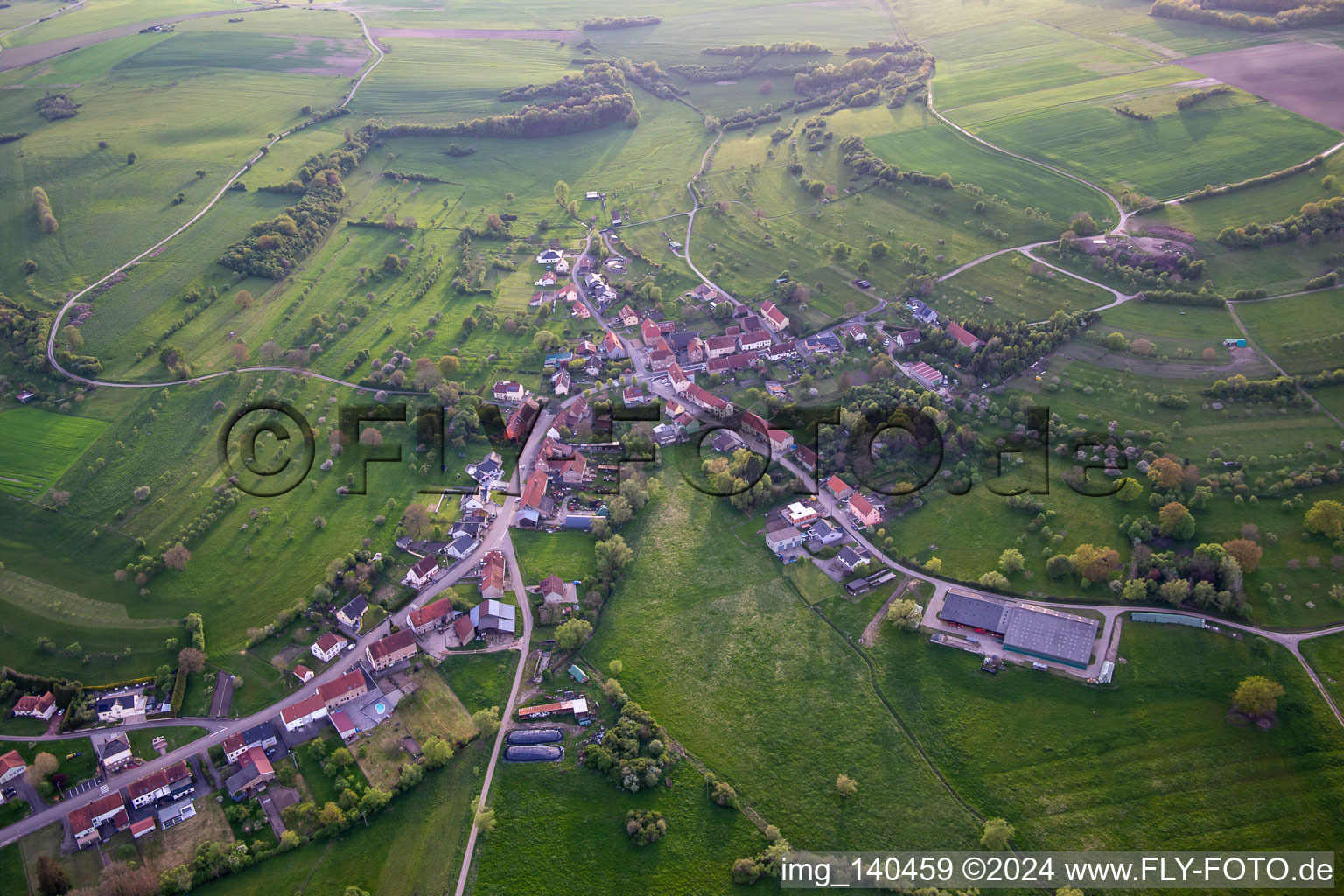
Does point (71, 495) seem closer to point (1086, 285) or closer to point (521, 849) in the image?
point (521, 849)

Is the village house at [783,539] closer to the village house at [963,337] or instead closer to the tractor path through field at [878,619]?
the tractor path through field at [878,619]

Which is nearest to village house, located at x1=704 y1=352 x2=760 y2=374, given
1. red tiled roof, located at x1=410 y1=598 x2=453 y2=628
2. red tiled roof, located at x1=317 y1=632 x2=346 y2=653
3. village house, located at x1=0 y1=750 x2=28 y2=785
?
red tiled roof, located at x1=410 y1=598 x2=453 y2=628

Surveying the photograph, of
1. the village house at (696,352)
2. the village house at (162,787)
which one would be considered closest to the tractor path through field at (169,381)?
the village house at (696,352)

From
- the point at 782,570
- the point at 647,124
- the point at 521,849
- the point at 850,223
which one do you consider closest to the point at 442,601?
the point at 521,849

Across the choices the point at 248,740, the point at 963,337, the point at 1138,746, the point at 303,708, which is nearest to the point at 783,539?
the point at 1138,746

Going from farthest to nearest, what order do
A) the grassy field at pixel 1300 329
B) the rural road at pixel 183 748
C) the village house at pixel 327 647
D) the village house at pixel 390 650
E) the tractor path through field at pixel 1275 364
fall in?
1. the grassy field at pixel 1300 329
2. the tractor path through field at pixel 1275 364
3. the village house at pixel 327 647
4. the village house at pixel 390 650
5. the rural road at pixel 183 748

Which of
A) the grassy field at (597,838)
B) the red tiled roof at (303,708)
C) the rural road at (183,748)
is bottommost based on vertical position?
the grassy field at (597,838)

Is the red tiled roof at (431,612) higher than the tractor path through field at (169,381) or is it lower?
lower
